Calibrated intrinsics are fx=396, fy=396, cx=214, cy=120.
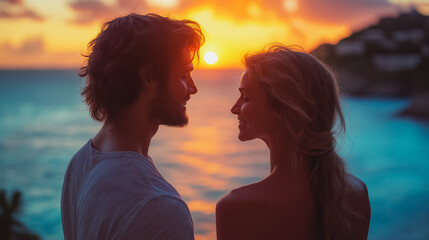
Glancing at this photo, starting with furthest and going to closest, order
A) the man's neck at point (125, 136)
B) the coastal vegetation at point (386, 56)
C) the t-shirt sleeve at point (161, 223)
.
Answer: the coastal vegetation at point (386, 56) < the man's neck at point (125, 136) < the t-shirt sleeve at point (161, 223)

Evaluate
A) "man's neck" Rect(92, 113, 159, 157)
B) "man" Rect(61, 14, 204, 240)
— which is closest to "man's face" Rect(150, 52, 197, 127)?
"man" Rect(61, 14, 204, 240)

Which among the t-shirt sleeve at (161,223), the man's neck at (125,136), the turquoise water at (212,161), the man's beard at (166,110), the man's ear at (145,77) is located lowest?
the turquoise water at (212,161)

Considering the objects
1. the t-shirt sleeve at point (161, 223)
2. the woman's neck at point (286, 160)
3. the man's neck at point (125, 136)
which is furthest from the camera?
the woman's neck at point (286, 160)

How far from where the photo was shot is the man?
167 centimetres

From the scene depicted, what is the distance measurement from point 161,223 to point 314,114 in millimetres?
1044

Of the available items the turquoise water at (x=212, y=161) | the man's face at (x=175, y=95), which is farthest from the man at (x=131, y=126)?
the turquoise water at (x=212, y=161)

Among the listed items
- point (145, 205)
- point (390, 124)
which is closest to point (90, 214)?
point (145, 205)

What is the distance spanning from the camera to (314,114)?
7.14ft

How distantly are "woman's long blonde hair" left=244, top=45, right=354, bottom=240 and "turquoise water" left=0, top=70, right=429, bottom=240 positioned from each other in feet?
26.9

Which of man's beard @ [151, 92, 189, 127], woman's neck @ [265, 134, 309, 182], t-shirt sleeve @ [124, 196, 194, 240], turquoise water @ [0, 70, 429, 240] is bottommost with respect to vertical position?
turquoise water @ [0, 70, 429, 240]

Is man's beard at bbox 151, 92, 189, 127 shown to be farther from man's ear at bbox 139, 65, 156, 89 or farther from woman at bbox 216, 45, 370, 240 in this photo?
woman at bbox 216, 45, 370, 240

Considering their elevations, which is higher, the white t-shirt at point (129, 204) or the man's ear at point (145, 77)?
the man's ear at point (145, 77)

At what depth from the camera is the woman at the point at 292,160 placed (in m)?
2.10

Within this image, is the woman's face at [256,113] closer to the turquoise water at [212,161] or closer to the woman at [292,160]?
the woman at [292,160]
